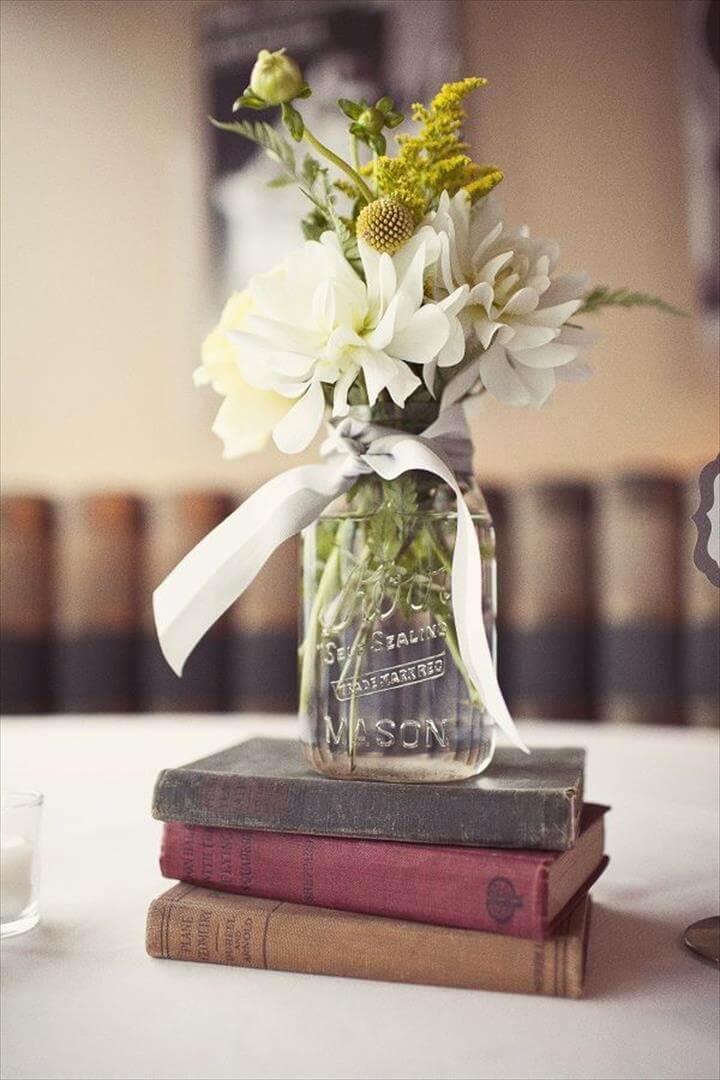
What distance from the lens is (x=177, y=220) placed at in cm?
185

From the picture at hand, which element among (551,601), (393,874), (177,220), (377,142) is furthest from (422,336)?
→ (177,220)

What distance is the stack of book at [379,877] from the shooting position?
0.45 metres

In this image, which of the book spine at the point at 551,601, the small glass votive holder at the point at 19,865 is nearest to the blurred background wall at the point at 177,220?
the book spine at the point at 551,601

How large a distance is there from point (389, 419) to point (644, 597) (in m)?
0.98

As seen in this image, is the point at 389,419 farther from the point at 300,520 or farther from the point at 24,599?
the point at 24,599

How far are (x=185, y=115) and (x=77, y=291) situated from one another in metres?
0.35

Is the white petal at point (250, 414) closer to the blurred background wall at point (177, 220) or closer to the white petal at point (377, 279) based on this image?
the white petal at point (377, 279)

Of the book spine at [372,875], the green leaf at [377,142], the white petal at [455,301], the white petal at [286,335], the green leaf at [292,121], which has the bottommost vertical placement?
the book spine at [372,875]

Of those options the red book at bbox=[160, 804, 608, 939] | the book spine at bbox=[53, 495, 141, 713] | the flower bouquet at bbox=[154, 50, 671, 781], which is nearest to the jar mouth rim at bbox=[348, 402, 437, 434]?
the flower bouquet at bbox=[154, 50, 671, 781]

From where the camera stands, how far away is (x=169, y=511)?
1545 mm

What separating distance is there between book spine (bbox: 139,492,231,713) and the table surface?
2.86ft

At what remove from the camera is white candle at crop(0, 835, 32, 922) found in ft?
1.70

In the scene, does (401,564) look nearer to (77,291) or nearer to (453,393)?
(453,393)

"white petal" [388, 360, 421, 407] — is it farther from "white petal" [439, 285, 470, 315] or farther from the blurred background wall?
the blurred background wall
